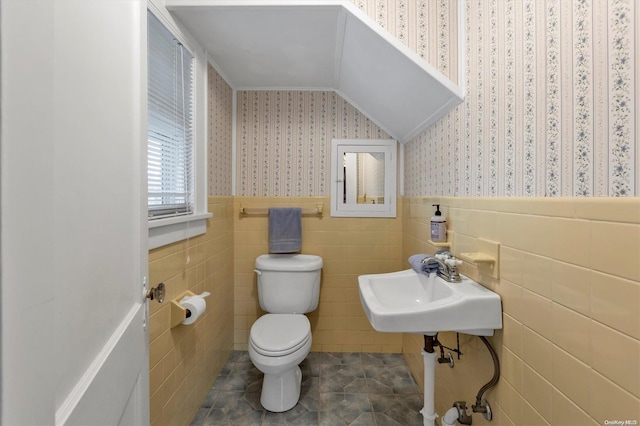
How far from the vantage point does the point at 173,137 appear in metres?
1.34

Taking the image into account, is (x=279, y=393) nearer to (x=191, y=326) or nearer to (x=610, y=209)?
(x=191, y=326)

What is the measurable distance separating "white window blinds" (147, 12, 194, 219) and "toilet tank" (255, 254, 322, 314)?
74 cm

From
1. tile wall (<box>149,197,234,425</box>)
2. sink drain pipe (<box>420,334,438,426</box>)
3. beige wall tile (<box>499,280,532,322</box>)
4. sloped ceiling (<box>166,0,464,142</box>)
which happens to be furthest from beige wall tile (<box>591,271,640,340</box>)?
tile wall (<box>149,197,234,425</box>)

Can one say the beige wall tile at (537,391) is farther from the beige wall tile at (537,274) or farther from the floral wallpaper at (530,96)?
the floral wallpaper at (530,96)

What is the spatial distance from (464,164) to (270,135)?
4.80ft

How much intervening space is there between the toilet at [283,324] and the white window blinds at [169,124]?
2.57 ft

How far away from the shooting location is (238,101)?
216 centimetres

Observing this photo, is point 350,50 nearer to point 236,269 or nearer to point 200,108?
point 200,108

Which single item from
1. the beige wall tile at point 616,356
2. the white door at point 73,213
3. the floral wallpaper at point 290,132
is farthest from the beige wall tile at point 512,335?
the floral wallpaper at point 290,132

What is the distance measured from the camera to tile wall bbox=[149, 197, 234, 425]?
1.15 metres

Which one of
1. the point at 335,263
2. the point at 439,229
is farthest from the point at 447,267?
the point at 335,263

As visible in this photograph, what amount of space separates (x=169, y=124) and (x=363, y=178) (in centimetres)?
140

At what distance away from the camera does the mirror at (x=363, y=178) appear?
7.07 ft

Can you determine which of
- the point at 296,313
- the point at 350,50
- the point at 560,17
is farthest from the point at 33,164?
the point at 296,313
